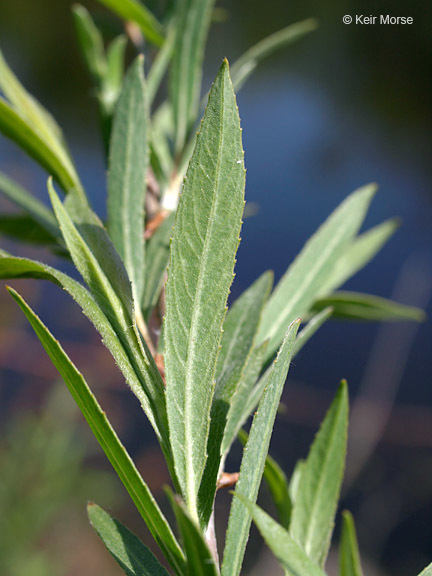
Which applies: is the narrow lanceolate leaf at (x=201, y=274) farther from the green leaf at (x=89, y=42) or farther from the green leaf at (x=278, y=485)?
the green leaf at (x=89, y=42)

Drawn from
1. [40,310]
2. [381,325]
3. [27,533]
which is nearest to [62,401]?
[27,533]

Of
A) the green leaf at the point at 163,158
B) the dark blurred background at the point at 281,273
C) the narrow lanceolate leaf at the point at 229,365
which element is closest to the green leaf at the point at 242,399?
the narrow lanceolate leaf at the point at 229,365

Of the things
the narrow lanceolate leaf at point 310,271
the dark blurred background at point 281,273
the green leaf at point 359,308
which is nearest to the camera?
the narrow lanceolate leaf at point 310,271

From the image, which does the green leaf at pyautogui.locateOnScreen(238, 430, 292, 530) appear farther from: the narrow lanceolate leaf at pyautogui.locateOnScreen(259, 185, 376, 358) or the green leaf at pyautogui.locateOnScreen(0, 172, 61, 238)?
the green leaf at pyautogui.locateOnScreen(0, 172, 61, 238)

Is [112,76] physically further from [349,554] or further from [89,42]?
[349,554]

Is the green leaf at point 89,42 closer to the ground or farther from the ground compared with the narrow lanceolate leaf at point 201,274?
farther from the ground

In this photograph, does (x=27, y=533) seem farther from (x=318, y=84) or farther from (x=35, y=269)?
(x=318, y=84)

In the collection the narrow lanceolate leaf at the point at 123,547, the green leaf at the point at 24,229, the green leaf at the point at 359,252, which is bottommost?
the narrow lanceolate leaf at the point at 123,547

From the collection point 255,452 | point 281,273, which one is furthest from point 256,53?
point 281,273
